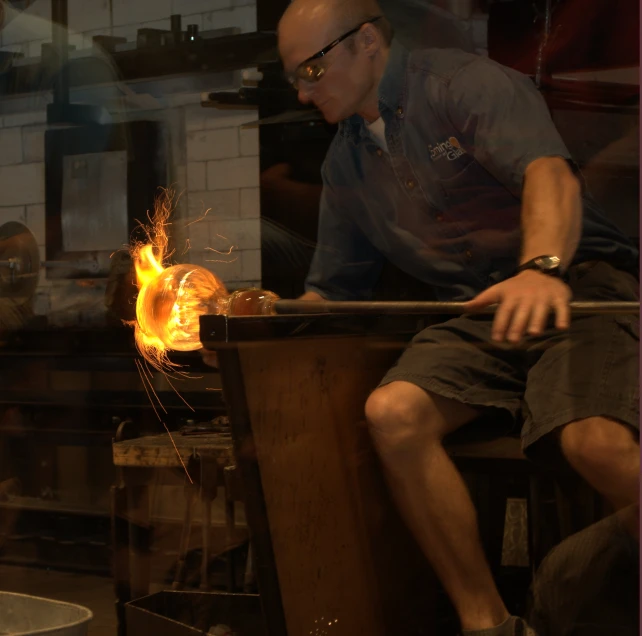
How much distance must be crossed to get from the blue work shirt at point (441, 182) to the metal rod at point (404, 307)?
19cm

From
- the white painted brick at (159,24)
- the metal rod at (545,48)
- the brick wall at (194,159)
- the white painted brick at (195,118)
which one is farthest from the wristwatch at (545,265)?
the white painted brick at (159,24)

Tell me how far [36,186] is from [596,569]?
1264mm

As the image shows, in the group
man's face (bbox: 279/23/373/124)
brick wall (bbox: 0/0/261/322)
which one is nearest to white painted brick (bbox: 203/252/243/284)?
brick wall (bbox: 0/0/261/322)

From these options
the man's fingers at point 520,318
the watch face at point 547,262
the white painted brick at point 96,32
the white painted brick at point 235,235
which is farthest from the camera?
the white painted brick at point 96,32

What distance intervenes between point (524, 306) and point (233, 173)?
725 mm

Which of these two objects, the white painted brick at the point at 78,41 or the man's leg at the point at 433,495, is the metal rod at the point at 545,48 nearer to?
the man's leg at the point at 433,495

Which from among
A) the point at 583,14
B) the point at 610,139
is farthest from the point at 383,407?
the point at 583,14

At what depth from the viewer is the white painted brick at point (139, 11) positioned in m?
1.80

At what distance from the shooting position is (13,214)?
191cm

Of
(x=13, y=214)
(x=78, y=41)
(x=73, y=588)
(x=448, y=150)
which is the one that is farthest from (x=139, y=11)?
(x=73, y=588)

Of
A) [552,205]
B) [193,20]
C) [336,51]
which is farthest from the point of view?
[193,20]

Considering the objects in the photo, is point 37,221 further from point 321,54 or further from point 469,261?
point 469,261

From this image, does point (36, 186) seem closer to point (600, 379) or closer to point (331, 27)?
point (331, 27)

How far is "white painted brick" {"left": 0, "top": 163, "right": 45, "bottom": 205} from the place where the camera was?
1901 millimetres
